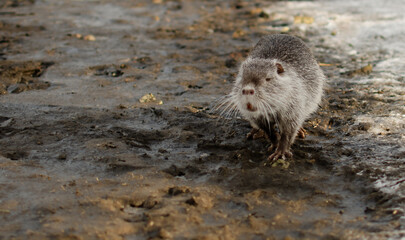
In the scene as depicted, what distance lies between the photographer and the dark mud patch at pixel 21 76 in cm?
612

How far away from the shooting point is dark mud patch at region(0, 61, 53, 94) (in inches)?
241

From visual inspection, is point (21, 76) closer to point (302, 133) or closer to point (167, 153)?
point (167, 153)

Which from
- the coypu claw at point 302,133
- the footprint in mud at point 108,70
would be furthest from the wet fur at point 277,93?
the footprint in mud at point 108,70

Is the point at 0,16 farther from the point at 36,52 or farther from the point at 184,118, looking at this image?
the point at 184,118

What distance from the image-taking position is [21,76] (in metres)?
6.57

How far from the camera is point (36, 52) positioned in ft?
25.5

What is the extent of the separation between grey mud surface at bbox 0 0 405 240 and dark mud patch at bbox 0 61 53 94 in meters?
0.03

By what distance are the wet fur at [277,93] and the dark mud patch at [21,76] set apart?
10.2 ft

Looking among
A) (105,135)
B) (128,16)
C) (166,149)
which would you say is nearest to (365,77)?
(166,149)

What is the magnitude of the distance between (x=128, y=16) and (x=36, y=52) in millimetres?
3448

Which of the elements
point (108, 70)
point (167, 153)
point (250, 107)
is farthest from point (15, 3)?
point (250, 107)

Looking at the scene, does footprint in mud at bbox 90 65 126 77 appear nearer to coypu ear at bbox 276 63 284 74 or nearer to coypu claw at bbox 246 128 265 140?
coypu claw at bbox 246 128 265 140

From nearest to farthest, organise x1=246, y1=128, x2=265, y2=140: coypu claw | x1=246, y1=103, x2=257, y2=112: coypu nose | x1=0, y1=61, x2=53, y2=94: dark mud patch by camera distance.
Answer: x1=246, y1=103, x2=257, y2=112: coypu nose
x1=246, y1=128, x2=265, y2=140: coypu claw
x1=0, y1=61, x2=53, y2=94: dark mud patch

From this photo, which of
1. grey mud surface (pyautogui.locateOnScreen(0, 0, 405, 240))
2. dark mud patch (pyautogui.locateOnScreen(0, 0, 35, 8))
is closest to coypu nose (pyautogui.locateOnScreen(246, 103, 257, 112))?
grey mud surface (pyautogui.locateOnScreen(0, 0, 405, 240))
